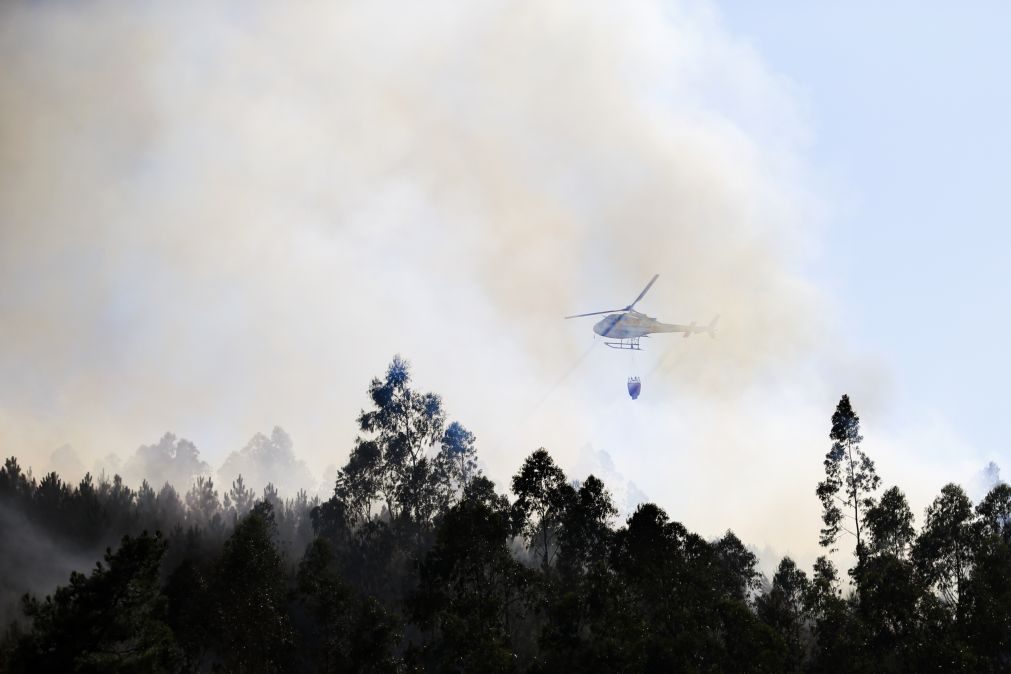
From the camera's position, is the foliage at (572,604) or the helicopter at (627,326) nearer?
the foliage at (572,604)

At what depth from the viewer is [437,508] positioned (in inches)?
3369

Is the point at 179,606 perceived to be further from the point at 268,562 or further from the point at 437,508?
the point at 437,508

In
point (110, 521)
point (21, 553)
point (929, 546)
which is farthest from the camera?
point (110, 521)

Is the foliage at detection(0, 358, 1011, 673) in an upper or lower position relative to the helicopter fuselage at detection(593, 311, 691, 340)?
lower

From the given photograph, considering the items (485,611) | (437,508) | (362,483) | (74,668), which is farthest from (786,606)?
(74,668)

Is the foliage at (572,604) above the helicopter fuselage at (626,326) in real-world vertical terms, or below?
below

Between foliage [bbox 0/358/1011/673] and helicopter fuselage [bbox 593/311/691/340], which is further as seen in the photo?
helicopter fuselage [bbox 593/311/691/340]

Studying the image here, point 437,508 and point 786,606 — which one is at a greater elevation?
point 437,508

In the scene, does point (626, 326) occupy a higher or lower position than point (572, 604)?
higher

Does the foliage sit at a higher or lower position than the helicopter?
lower

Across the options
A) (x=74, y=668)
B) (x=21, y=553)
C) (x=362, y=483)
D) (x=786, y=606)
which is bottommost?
(x=74, y=668)

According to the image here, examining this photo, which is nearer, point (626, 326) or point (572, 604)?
point (572, 604)

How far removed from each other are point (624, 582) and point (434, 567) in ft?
36.1

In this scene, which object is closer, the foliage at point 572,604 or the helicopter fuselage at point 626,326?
the foliage at point 572,604
